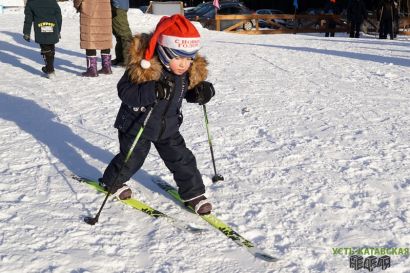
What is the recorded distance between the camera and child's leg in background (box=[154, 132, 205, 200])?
127 inches

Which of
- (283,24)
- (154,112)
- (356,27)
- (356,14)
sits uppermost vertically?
(356,14)

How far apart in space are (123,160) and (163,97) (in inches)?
26.3

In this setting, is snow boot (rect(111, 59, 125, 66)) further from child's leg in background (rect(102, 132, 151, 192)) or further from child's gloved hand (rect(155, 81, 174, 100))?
child's gloved hand (rect(155, 81, 174, 100))

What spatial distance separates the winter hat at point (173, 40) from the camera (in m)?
2.86

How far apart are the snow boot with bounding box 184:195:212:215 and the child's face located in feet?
2.92

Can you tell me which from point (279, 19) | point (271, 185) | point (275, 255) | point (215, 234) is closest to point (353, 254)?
point (275, 255)

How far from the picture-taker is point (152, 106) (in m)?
3.04

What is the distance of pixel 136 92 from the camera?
2920mm

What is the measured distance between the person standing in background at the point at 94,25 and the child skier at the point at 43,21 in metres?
0.38

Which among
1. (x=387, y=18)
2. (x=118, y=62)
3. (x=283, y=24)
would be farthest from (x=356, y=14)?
(x=118, y=62)

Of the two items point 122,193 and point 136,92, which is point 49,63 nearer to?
point 122,193

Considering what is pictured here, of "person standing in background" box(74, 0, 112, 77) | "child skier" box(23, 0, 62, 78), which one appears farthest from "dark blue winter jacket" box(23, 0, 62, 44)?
"person standing in background" box(74, 0, 112, 77)

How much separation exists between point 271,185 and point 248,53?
8.04m

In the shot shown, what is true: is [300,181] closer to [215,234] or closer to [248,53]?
[215,234]
